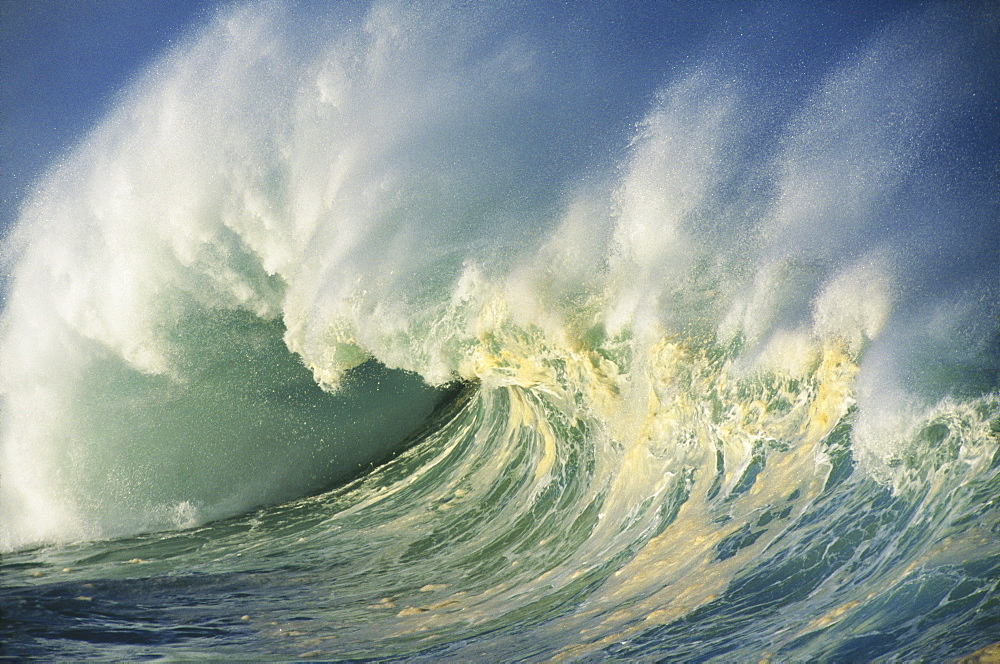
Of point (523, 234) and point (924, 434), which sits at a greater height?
point (523, 234)

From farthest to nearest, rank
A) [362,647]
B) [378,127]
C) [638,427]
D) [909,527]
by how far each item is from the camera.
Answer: [378,127] < [638,427] < [362,647] < [909,527]

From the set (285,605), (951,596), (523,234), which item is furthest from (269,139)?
(951,596)

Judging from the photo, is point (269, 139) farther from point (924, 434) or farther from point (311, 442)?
point (924, 434)

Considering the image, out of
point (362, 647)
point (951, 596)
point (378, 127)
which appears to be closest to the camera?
point (951, 596)

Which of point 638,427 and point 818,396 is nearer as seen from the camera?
point 818,396

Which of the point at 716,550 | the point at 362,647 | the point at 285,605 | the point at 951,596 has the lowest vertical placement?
the point at 951,596

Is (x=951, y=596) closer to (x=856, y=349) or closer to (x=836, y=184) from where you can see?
(x=856, y=349)
